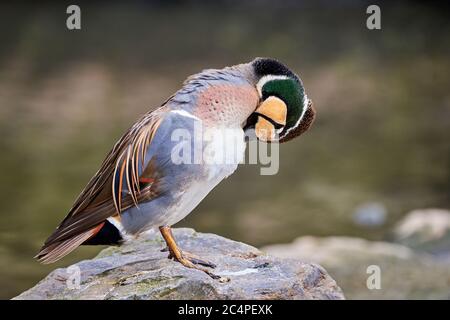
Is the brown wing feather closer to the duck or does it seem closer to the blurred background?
the duck

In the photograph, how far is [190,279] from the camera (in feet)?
9.64

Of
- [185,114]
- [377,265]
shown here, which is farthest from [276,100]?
[377,265]

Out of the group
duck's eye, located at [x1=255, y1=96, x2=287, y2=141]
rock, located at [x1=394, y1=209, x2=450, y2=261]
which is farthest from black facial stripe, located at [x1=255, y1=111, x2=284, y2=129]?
rock, located at [x1=394, y1=209, x2=450, y2=261]

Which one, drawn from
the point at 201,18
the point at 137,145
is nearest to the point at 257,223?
the point at 137,145

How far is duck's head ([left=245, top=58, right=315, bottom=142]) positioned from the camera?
312cm

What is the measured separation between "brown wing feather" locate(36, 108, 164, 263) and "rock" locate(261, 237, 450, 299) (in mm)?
1981

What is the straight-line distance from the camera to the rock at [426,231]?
5957mm

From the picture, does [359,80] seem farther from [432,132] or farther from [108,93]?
[108,93]

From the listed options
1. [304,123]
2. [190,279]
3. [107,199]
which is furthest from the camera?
[304,123]

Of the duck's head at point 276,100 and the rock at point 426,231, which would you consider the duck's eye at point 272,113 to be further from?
the rock at point 426,231

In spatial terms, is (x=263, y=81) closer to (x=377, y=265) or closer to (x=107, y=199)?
(x=107, y=199)

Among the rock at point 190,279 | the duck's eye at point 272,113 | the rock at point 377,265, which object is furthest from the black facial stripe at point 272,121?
the rock at point 377,265

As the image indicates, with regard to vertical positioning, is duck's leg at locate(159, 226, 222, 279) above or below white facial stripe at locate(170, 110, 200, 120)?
below

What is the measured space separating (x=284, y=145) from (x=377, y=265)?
2.68 meters
